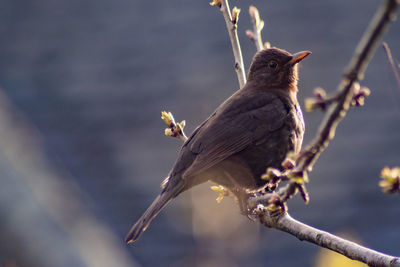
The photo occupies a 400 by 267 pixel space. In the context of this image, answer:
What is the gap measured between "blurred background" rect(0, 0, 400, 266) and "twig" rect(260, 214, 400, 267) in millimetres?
3184

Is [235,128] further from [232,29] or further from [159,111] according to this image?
[159,111]

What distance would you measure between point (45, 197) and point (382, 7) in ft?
14.2

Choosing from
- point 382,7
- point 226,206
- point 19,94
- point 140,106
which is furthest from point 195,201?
point 382,7

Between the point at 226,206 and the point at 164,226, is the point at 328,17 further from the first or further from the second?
the point at 164,226

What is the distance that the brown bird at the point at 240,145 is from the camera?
3.70 meters

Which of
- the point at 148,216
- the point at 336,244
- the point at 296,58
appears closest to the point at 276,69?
the point at 296,58

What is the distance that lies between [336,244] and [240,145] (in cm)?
146

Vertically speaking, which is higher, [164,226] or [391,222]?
[164,226]

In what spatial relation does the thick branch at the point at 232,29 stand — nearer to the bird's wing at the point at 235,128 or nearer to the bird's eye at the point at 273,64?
the bird's wing at the point at 235,128

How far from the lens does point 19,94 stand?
719 cm

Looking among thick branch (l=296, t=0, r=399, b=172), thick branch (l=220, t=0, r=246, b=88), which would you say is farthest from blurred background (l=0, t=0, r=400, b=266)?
thick branch (l=296, t=0, r=399, b=172)

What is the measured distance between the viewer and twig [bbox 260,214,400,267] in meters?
2.22

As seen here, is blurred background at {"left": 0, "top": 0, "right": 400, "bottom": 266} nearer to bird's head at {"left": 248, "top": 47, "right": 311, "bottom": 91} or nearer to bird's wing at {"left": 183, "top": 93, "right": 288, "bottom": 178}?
bird's head at {"left": 248, "top": 47, "right": 311, "bottom": 91}

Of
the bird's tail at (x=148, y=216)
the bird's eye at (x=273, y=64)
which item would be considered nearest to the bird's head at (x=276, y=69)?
the bird's eye at (x=273, y=64)
